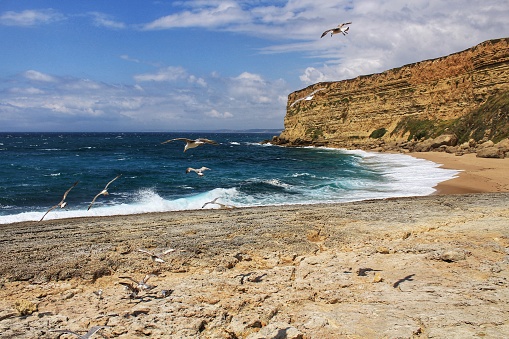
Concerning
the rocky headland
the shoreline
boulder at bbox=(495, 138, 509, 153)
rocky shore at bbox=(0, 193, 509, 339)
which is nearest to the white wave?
rocky shore at bbox=(0, 193, 509, 339)

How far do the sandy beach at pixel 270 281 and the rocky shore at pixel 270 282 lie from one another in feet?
0.08

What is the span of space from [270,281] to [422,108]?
60.6 m

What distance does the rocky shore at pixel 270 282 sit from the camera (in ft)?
16.2

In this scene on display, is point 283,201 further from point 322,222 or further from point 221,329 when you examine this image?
point 221,329

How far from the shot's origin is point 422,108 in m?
59.4

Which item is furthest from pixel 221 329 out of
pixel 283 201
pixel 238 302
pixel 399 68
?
pixel 399 68

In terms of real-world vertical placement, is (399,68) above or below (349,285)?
above

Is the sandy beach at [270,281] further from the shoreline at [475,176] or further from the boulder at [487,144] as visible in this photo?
the boulder at [487,144]

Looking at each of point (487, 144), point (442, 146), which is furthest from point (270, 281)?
point (442, 146)

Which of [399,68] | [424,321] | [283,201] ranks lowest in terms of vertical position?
[283,201]

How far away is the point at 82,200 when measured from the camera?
73.2ft

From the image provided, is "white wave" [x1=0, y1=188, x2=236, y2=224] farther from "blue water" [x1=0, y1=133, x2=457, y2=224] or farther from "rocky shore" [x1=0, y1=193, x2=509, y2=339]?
"rocky shore" [x1=0, y1=193, x2=509, y2=339]

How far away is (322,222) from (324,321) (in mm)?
5787

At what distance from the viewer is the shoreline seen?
21.5m
